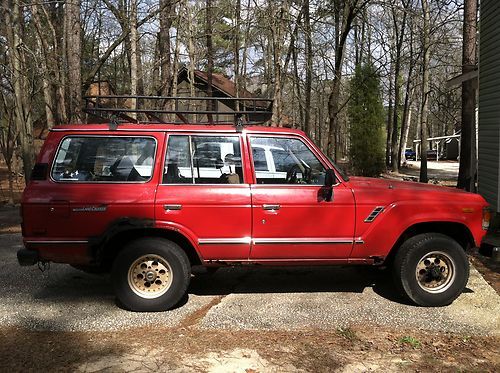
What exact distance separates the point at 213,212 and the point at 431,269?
93.6 inches

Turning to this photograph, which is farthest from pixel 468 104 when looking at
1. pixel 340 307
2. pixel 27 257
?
pixel 27 257

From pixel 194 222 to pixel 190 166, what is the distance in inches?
23.5

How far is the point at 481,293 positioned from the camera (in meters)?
5.46

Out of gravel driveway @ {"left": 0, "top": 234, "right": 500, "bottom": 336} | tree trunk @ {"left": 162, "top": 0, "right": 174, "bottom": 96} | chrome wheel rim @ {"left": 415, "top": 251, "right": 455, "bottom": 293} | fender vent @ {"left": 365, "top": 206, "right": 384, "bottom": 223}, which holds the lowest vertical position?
gravel driveway @ {"left": 0, "top": 234, "right": 500, "bottom": 336}

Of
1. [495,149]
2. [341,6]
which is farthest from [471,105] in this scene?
[341,6]

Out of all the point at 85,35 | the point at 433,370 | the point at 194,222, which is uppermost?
the point at 85,35

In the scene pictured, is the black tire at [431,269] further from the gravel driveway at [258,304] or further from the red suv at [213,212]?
the gravel driveway at [258,304]

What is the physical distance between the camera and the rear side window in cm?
482

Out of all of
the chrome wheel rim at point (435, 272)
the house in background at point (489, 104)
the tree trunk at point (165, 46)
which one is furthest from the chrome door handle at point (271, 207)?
the tree trunk at point (165, 46)

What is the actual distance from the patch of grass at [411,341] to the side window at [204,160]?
7.03 ft

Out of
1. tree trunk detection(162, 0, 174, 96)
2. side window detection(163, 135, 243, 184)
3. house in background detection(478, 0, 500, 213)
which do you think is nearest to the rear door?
side window detection(163, 135, 243, 184)

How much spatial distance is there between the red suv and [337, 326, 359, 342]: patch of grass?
77cm

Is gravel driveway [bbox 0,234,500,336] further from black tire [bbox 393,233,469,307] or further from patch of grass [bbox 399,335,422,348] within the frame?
patch of grass [bbox 399,335,422,348]

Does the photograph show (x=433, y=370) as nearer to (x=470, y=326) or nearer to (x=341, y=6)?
(x=470, y=326)
